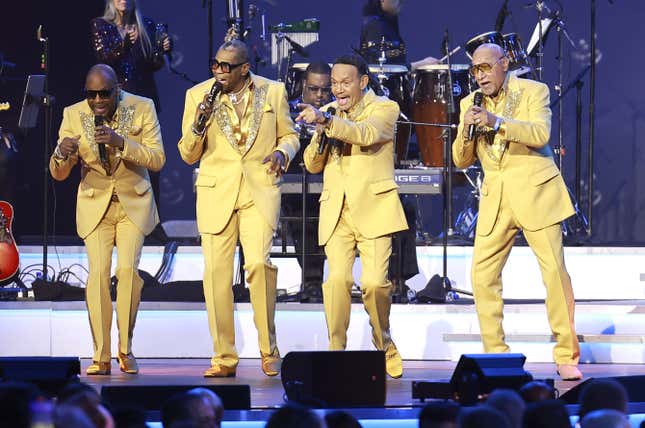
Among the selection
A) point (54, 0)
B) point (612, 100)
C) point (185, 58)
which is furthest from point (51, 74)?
point (612, 100)

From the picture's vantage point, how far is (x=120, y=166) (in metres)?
7.60

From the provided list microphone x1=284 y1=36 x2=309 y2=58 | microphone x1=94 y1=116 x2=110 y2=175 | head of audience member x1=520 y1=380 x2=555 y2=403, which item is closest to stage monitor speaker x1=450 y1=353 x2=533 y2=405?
head of audience member x1=520 y1=380 x2=555 y2=403

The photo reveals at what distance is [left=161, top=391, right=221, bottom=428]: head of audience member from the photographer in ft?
13.4

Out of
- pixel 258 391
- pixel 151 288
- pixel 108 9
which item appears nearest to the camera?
pixel 258 391

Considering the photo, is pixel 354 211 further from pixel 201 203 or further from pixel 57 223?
pixel 57 223

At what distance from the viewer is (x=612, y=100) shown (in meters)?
12.3

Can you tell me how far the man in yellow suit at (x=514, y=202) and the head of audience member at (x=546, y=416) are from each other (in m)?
3.30

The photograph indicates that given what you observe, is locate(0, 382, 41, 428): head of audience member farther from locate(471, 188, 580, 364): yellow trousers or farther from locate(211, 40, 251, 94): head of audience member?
locate(471, 188, 580, 364): yellow trousers

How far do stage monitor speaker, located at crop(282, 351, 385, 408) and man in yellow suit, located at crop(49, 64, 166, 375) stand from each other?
176 cm

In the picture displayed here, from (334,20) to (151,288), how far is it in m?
4.23

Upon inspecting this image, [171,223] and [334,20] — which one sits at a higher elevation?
[334,20]

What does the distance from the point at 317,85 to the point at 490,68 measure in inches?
76.7

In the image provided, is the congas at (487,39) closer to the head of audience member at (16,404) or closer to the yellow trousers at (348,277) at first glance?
the yellow trousers at (348,277)

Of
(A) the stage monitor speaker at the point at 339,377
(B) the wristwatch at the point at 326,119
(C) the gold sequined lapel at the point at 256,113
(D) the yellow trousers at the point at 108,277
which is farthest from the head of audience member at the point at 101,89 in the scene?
(A) the stage monitor speaker at the point at 339,377
